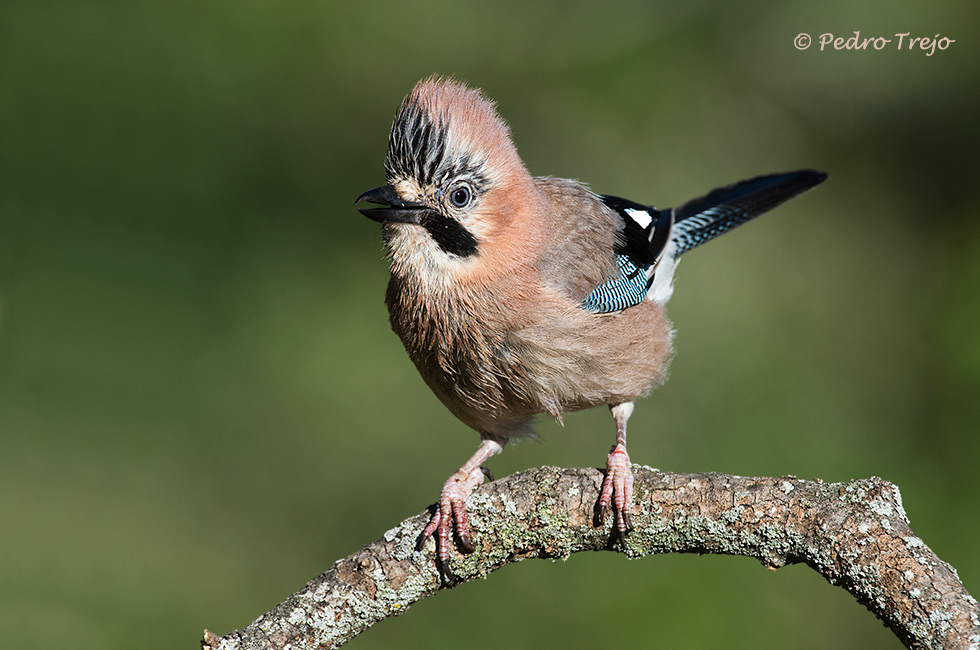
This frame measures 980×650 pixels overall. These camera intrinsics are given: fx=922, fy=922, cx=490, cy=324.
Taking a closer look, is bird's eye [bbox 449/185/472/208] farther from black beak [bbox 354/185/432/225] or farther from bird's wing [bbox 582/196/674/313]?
bird's wing [bbox 582/196/674/313]

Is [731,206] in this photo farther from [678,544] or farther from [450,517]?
[450,517]

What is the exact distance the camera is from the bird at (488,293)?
3371mm

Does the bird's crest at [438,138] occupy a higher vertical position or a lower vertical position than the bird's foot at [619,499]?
higher

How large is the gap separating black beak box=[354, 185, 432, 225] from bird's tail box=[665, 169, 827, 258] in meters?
1.70

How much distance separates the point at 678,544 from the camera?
116 inches

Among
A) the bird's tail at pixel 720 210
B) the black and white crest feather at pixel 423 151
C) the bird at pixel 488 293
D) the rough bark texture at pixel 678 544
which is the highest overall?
the bird's tail at pixel 720 210

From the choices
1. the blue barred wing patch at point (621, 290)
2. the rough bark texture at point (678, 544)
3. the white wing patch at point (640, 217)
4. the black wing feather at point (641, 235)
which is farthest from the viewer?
the white wing patch at point (640, 217)

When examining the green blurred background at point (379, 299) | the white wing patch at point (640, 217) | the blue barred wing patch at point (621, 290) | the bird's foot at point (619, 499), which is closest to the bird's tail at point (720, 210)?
the white wing patch at point (640, 217)

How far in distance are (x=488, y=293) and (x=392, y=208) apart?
1.60 feet

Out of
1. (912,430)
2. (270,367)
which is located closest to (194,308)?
(270,367)

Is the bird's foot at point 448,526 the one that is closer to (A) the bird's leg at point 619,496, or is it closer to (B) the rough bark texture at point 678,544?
(B) the rough bark texture at point 678,544

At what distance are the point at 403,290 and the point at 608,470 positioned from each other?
106 cm

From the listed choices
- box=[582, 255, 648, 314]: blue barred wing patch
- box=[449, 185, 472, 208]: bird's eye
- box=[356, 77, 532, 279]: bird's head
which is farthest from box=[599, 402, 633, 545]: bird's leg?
box=[449, 185, 472, 208]: bird's eye

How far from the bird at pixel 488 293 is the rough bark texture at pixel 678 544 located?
0.08 meters
